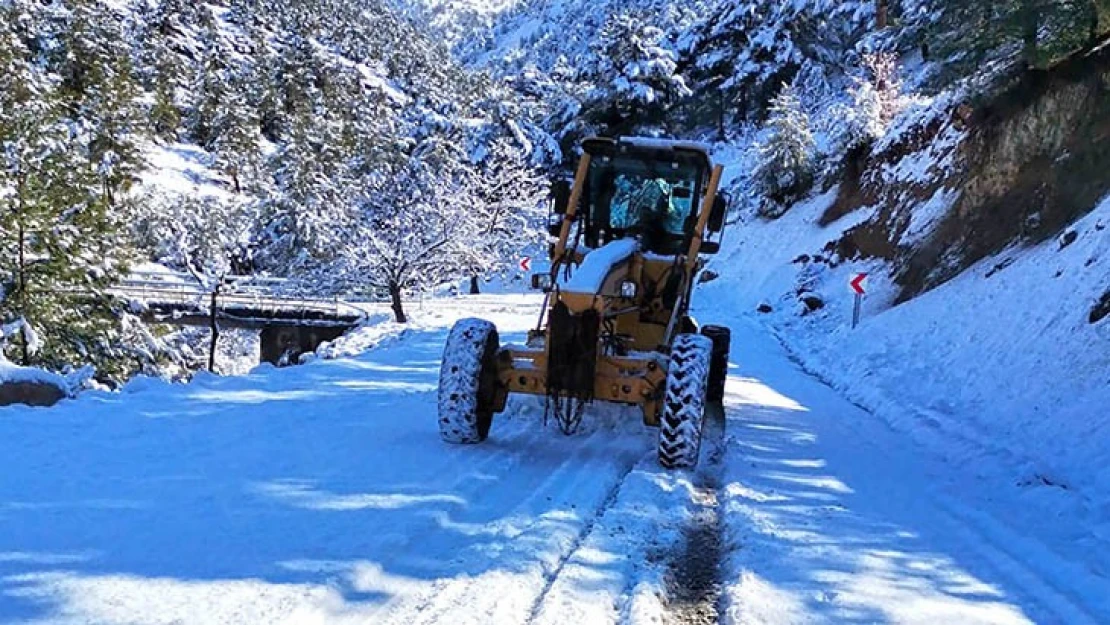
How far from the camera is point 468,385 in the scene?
7113 millimetres

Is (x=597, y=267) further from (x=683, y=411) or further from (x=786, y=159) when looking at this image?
(x=786, y=159)

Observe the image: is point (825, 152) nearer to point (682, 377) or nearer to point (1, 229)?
Result: point (1, 229)

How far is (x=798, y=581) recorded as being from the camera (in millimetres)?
4691

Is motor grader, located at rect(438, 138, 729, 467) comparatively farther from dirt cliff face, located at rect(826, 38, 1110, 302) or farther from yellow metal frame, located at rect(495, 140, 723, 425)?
dirt cliff face, located at rect(826, 38, 1110, 302)

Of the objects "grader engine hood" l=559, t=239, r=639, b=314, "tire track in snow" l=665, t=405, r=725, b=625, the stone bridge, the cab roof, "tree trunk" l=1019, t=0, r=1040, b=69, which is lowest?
the stone bridge

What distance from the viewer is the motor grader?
23.2 ft

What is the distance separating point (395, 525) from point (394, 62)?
126m

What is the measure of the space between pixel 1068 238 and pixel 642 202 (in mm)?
7206

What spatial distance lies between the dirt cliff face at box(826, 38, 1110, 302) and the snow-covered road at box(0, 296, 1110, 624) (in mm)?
8381

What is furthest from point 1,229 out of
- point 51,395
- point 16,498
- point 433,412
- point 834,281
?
point 834,281

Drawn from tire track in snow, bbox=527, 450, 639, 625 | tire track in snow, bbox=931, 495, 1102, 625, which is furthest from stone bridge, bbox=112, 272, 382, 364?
tire track in snow, bbox=931, 495, 1102, 625

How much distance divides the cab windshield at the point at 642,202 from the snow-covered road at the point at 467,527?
2.01m

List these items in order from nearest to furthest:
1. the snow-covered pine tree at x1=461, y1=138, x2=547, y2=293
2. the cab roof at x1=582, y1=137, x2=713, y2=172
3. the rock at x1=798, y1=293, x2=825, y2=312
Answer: the cab roof at x1=582, y1=137, x2=713, y2=172 → the rock at x1=798, y1=293, x2=825, y2=312 → the snow-covered pine tree at x1=461, y1=138, x2=547, y2=293

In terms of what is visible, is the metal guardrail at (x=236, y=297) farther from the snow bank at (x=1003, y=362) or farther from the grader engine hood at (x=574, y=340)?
the grader engine hood at (x=574, y=340)
